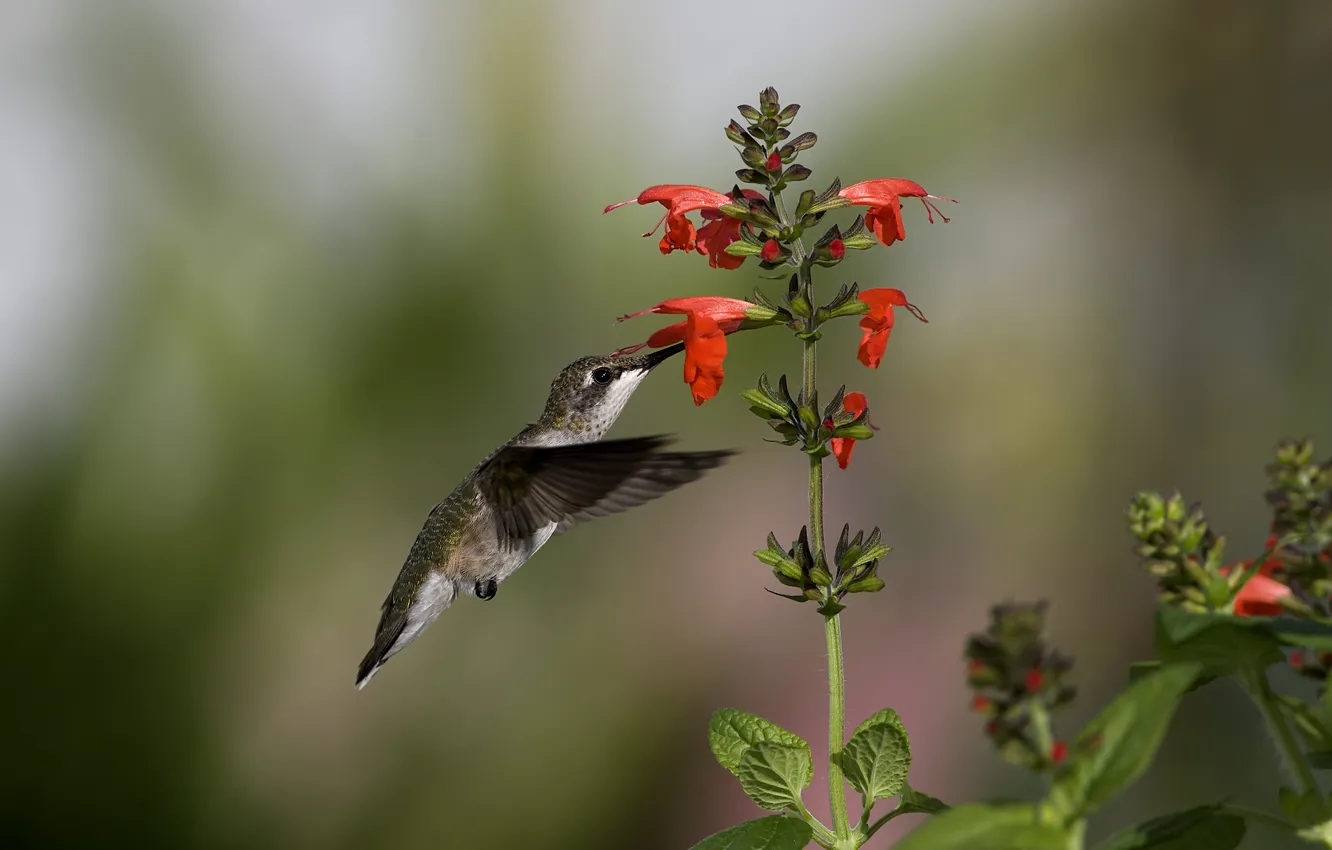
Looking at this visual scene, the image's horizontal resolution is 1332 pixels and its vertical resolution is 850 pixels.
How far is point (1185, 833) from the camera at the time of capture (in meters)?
0.68

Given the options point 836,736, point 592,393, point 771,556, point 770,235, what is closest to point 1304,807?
point 836,736

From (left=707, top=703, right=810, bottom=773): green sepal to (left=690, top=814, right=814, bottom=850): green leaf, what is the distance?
63 mm

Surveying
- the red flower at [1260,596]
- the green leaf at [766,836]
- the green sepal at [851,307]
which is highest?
the green sepal at [851,307]

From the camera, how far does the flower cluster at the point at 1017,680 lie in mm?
561

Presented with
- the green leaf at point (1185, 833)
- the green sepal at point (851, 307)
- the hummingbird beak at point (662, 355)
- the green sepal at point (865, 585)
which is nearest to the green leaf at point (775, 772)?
the green sepal at point (865, 585)

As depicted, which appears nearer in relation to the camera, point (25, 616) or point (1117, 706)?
point (1117, 706)

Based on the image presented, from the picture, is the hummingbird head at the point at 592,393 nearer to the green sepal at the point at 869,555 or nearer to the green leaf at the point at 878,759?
the green sepal at the point at 869,555

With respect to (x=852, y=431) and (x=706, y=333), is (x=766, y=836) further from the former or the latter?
(x=706, y=333)

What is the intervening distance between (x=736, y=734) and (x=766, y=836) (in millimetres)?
110

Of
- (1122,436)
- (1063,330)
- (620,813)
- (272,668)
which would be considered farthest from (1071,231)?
(272,668)

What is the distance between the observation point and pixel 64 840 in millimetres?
2871

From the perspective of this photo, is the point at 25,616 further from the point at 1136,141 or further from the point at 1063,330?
the point at 1136,141

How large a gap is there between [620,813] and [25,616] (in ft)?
4.97

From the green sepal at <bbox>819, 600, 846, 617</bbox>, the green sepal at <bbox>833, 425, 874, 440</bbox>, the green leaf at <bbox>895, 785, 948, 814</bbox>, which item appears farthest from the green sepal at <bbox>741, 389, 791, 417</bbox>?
the green leaf at <bbox>895, 785, 948, 814</bbox>
